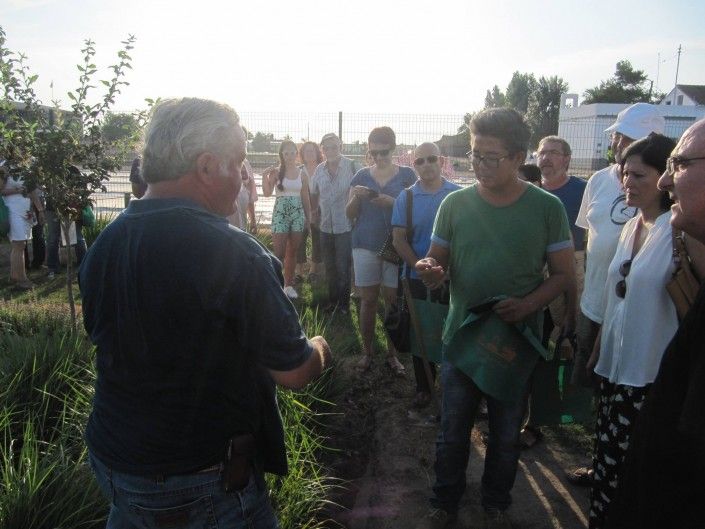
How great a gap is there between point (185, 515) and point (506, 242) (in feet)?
5.82

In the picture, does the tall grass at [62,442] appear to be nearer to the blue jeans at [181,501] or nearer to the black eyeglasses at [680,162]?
the blue jeans at [181,501]

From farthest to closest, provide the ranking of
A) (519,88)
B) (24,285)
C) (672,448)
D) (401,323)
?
(519,88) < (24,285) < (401,323) < (672,448)

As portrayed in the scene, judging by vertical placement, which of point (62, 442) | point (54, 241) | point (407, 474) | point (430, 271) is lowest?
point (407, 474)

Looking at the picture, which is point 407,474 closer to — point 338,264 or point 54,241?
point 338,264

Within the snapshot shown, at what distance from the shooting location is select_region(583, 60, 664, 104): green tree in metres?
76.1

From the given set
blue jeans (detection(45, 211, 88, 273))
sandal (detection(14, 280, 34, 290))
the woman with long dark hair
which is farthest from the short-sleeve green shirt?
sandal (detection(14, 280, 34, 290))

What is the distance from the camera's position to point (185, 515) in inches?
62.8

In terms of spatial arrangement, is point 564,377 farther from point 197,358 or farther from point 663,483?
point 197,358

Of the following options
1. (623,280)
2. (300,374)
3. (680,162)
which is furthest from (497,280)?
(300,374)

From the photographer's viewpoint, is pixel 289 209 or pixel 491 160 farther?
pixel 289 209

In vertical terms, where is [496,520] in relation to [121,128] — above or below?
below

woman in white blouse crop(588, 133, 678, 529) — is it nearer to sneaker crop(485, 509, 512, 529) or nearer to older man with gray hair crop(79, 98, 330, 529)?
sneaker crop(485, 509, 512, 529)

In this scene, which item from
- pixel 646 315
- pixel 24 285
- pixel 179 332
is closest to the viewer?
pixel 179 332

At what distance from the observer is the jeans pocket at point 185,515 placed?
5.23ft
